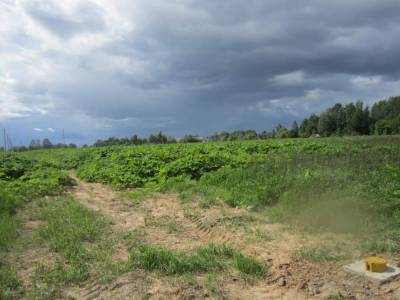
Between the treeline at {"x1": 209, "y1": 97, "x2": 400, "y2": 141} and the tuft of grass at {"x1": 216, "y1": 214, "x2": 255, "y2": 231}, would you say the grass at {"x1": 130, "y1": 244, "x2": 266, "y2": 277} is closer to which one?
the tuft of grass at {"x1": 216, "y1": 214, "x2": 255, "y2": 231}

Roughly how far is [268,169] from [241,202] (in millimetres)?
3033

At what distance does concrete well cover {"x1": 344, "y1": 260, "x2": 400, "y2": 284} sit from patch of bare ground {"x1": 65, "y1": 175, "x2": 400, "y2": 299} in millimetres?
73

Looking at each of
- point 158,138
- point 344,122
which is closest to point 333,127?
point 344,122

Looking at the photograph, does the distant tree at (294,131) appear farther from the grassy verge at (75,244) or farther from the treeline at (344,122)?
the grassy verge at (75,244)

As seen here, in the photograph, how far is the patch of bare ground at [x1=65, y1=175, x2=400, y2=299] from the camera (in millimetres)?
3729

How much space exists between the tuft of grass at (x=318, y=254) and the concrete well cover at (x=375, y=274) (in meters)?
0.35

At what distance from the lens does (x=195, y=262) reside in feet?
14.6

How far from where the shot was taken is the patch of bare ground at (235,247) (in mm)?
3729

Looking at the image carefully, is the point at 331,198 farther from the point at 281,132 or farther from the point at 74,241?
the point at 281,132

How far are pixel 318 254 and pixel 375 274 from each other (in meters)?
0.85

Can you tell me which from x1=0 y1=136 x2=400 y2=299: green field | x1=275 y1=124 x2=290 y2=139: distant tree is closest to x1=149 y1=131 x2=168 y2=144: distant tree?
x1=275 y1=124 x2=290 y2=139: distant tree

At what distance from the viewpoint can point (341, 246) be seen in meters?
4.93

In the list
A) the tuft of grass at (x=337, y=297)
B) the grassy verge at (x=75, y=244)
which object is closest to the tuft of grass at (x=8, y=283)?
the grassy verge at (x=75, y=244)

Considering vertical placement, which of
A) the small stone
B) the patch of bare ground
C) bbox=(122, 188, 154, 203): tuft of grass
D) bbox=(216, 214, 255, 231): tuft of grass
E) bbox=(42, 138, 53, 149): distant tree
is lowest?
the small stone
